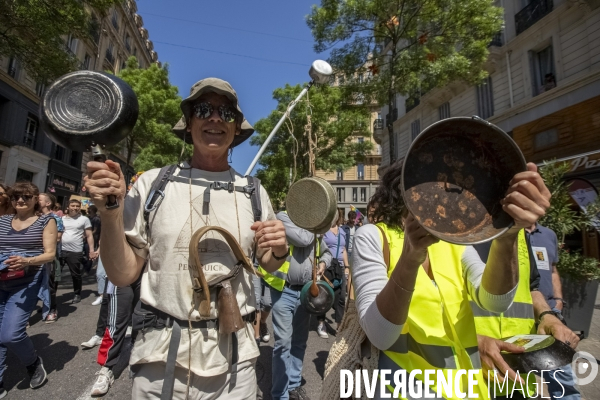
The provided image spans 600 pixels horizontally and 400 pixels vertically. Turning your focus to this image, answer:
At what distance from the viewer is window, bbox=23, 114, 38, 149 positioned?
715 inches

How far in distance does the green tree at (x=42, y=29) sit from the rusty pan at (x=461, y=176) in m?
9.65

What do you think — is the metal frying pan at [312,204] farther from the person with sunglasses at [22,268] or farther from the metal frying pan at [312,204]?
the person with sunglasses at [22,268]

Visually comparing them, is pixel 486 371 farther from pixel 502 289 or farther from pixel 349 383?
pixel 349 383

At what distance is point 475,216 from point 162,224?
1389mm

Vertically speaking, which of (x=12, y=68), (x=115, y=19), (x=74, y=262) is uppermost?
(x=115, y=19)

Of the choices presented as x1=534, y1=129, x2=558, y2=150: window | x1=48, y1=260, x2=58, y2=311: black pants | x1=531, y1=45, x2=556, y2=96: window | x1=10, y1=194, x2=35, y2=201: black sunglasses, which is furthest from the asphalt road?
x1=531, y1=45, x2=556, y2=96: window

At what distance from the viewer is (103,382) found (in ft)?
11.3

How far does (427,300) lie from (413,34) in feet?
39.2

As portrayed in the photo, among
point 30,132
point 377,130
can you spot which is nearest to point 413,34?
point 377,130

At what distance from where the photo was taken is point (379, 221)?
1.82 metres

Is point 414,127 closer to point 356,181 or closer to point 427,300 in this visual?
point 356,181

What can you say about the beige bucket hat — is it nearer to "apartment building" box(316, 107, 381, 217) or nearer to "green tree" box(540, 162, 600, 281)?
"green tree" box(540, 162, 600, 281)

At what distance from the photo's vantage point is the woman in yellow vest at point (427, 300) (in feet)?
4.15

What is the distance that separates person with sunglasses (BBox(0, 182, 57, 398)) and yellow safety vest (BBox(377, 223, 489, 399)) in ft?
12.6
